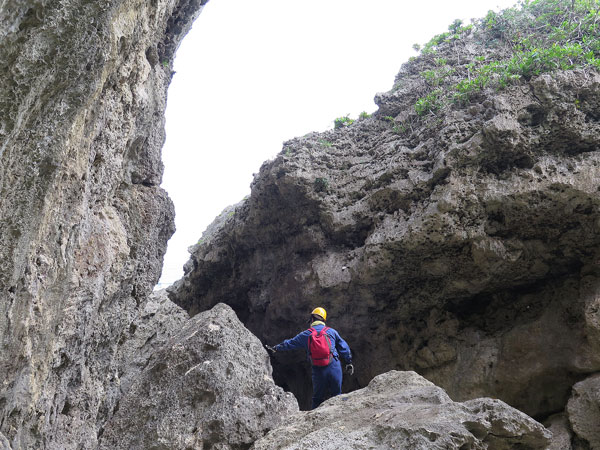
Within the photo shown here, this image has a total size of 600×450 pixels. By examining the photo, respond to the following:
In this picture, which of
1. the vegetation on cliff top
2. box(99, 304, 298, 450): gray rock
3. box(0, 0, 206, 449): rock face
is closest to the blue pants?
box(99, 304, 298, 450): gray rock

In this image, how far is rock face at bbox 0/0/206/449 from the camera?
362 centimetres

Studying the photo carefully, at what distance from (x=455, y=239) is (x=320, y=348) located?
102 inches

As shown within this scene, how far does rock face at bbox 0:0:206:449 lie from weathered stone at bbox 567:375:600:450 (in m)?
6.02

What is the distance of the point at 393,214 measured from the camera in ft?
27.5

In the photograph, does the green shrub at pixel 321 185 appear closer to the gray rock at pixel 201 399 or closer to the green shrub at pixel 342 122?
the green shrub at pixel 342 122

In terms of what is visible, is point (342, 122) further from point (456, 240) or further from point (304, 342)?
point (304, 342)

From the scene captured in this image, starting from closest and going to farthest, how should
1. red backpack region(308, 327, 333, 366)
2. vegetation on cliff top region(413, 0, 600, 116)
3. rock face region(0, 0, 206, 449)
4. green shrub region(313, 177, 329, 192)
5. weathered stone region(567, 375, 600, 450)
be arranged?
rock face region(0, 0, 206, 449) → weathered stone region(567, 375, 600, 450) → red backpack region(308, 327, 333, 366) → vegetation on cliff top region(413, 0, 600, 116) → green shrub region(313, 177, 329, 192)

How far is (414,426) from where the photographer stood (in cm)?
429

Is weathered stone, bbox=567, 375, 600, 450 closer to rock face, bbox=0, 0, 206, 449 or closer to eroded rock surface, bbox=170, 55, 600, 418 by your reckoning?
eroded rock surface, bbox=170, 55, 600, 418

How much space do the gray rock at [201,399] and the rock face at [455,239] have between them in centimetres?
281

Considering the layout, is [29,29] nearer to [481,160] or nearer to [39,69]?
[39,69]

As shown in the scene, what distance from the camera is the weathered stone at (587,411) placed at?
670 centimetres

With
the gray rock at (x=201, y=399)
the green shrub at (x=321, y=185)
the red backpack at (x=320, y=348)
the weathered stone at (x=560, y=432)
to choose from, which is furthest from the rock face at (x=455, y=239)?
the gray rock at (x=201, y=399)

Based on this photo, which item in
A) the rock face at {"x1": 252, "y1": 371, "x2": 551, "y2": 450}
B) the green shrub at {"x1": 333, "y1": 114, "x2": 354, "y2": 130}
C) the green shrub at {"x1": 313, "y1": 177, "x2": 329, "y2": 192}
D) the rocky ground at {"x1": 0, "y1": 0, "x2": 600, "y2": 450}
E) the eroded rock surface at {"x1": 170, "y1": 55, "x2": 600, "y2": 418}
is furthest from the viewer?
the green shrub at {"x1": 333, "y1": 114, "x2": 354, "y2": 130}
